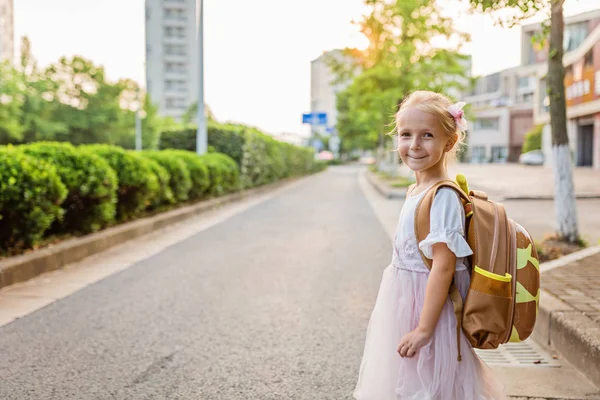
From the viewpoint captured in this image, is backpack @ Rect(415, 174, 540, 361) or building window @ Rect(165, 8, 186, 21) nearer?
backpack @ Rect(415, 174, 540, 361)

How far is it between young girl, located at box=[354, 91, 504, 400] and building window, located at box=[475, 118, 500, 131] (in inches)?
3229

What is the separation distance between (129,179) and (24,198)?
2.99 meters

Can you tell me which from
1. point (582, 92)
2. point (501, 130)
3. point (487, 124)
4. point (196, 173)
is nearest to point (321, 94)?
point (487, 124)

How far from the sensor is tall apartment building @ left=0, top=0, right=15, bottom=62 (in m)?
116

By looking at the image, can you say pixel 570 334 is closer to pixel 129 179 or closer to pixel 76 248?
pixel 76 248

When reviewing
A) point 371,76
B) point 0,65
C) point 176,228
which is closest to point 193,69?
point 0,65

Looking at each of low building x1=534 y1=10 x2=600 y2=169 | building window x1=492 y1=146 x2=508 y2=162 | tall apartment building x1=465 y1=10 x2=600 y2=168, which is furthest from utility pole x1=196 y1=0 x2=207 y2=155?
building window x1=492 y1=146 x2=508 y2=162

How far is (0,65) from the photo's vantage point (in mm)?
51562

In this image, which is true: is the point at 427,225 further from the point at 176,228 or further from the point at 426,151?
the point at 176,228

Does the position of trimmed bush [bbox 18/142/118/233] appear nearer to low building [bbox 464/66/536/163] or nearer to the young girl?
the young girl

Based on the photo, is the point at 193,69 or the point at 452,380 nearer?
the point at 452,380

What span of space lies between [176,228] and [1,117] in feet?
145

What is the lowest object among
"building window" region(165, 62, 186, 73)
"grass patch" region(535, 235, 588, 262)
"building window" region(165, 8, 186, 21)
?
"grass patch" region(535, 235, 588, 262)

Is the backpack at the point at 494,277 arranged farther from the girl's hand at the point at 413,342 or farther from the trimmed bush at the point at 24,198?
the trimmed bush at the point at 24,198
